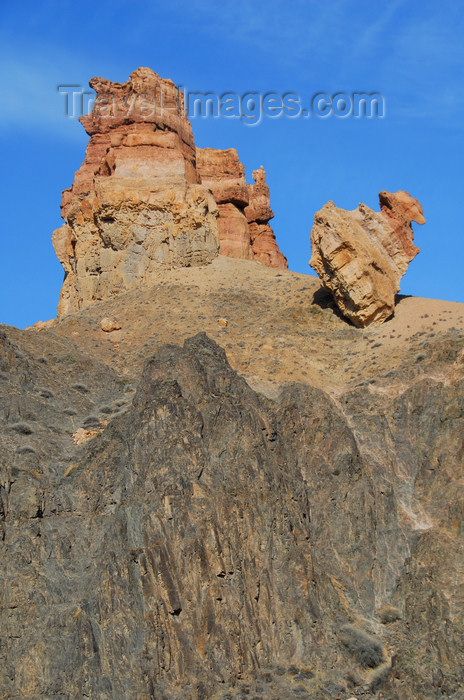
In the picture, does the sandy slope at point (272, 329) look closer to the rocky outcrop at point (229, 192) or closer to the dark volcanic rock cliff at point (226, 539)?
the dark volcanic rock cliff at point (226, 539)

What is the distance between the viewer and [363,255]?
47.4 m

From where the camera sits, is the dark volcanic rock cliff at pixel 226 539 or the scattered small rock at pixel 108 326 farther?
the scattered small rock at pixel 108 326

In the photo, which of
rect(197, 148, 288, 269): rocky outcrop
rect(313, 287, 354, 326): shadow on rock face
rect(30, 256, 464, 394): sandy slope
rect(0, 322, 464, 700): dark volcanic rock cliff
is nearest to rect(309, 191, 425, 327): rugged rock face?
rect(313, 287, 354, 326): shadow on rock face

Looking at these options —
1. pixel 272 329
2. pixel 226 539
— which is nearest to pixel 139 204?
pixel 272 329

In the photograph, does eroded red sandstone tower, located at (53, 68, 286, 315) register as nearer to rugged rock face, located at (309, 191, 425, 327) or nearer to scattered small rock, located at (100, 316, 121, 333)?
scattered small rock, located at (100, 316, 121, 333)

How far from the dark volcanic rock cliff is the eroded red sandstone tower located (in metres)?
18.7

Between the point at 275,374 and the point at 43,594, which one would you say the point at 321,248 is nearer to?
the point at 275,374

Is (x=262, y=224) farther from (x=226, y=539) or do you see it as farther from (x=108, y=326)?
(x=226, y=539)

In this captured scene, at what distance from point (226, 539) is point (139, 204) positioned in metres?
30.5

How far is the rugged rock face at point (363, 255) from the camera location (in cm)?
4744

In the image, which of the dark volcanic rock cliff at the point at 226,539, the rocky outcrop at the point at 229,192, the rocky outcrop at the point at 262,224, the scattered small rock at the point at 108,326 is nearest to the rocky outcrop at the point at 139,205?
the rocky outcrop at the point at 229,192

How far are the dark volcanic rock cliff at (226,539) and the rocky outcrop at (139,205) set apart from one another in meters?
18.7

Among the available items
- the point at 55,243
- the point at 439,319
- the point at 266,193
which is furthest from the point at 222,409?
the point at 266,193

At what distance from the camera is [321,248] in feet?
157
